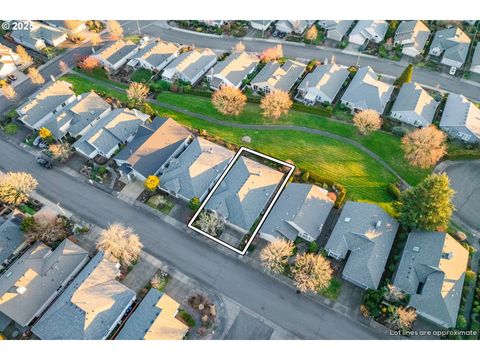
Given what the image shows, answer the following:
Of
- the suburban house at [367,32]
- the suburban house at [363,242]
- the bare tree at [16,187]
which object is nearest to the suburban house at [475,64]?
the suburban house at [367,32]

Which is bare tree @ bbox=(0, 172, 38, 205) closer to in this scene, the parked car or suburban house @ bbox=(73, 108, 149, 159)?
the parked car

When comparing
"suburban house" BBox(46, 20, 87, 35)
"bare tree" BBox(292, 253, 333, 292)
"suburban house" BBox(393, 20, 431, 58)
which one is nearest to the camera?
"bare tree" BBox(292, 253, 333, 292)

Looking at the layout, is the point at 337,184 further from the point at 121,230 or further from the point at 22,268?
the point at 22,268

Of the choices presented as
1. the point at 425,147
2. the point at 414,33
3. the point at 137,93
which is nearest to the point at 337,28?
the point at 414,33

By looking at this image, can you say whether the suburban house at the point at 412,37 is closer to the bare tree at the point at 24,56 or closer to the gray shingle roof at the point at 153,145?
the gray shingle roof at the point at 153,145

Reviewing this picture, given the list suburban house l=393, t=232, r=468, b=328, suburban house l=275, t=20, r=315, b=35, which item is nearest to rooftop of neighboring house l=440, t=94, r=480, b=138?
suburban house l=393, t=232, r=468, b=328

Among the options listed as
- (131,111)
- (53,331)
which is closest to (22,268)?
(53,331)
